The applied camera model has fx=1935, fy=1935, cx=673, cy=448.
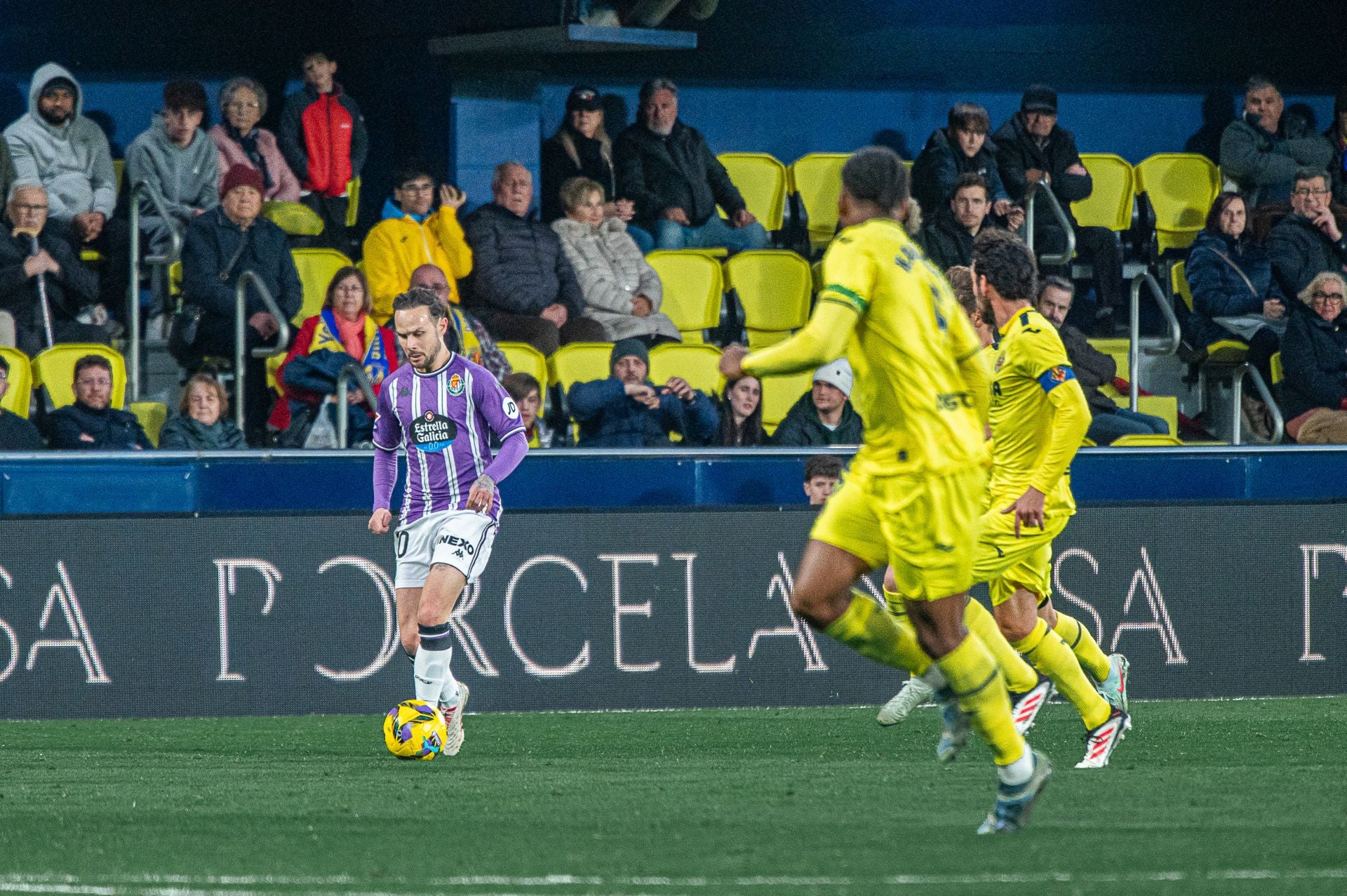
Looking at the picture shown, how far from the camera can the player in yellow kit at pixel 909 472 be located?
5121 millimetres

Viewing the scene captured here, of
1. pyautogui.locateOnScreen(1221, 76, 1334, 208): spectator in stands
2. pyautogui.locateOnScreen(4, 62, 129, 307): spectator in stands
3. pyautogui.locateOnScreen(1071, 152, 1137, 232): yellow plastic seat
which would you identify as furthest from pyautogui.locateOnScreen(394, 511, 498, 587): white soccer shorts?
pyautogui.locateOnScreen(1221, 76, 1334, 208): spectator in stands

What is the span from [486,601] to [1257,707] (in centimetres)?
390

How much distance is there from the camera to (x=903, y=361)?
17.0 feet

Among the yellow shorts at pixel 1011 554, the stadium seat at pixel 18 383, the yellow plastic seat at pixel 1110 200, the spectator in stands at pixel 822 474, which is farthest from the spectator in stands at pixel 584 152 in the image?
the yellow shorts at pixel 1011 554

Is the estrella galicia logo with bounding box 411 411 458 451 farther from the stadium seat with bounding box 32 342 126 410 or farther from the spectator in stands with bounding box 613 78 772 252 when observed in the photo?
the spectator in stands with bounding box 613 78 772 252

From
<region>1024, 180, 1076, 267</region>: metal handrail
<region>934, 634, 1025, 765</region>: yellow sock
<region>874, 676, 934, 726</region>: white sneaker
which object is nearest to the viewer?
<region>934, 634, 1025, 765</region>: yellow sock

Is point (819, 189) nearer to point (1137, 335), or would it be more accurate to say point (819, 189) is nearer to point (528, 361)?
point (1137, 335)

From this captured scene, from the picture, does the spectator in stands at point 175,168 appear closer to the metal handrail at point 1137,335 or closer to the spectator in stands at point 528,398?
the spectator in stands at point 528,398

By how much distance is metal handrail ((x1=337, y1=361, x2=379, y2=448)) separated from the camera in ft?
34.7

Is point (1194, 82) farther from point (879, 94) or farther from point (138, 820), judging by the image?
point (138, 820)

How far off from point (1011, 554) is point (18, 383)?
608 centimetres

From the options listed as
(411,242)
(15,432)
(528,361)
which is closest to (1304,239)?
(528,361)

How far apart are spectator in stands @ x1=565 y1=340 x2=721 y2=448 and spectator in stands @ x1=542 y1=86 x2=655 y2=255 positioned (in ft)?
7.71

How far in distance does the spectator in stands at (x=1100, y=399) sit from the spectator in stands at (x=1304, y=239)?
71.3 inches
